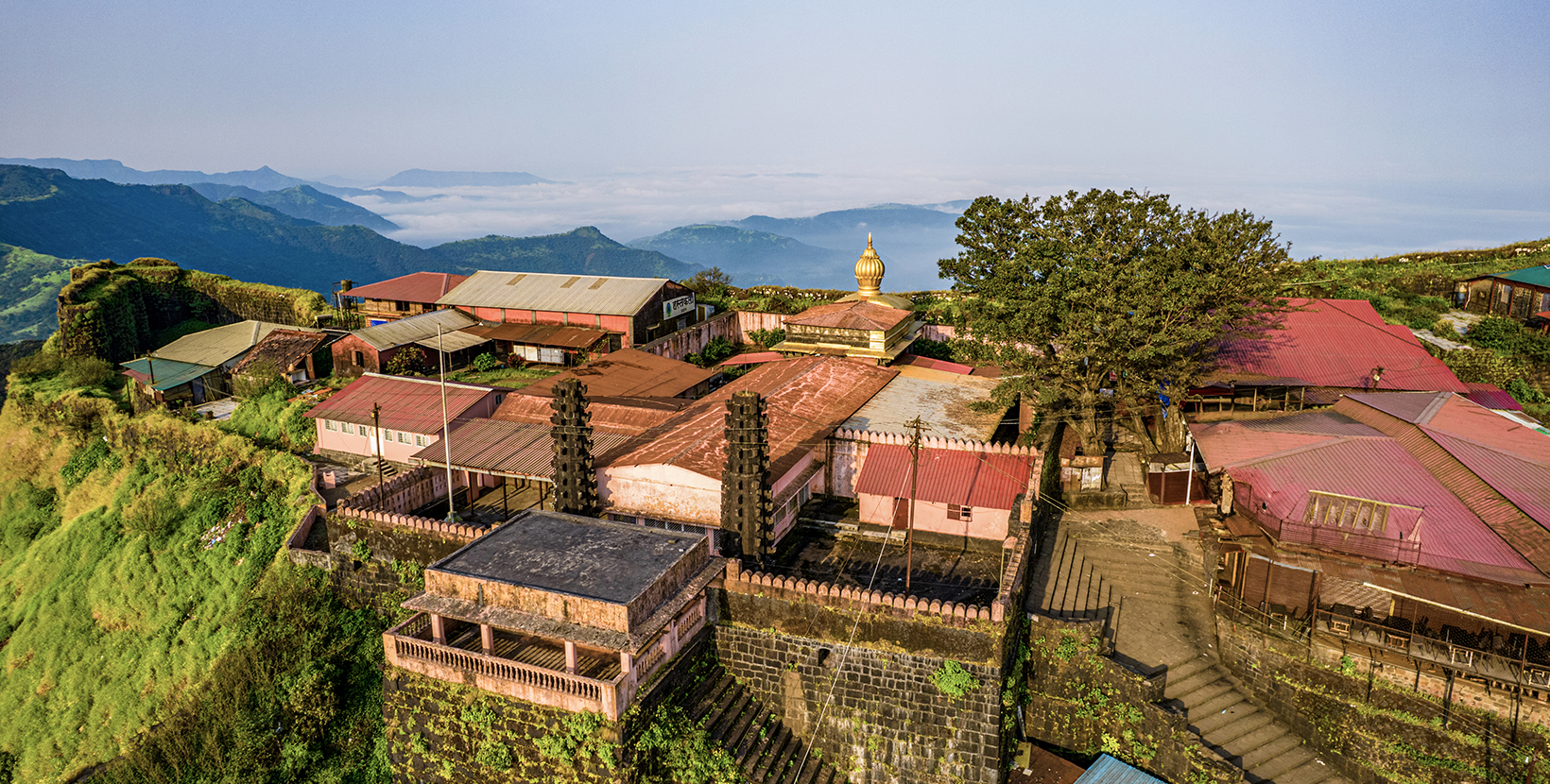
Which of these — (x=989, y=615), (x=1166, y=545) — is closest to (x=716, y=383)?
(x=1166, y=545)

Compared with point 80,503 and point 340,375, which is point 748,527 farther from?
point 80,503

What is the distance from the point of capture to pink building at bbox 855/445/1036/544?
2523 centimetres

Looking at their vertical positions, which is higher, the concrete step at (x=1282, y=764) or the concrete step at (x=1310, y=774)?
the concrete step at (x=1282, y=764)

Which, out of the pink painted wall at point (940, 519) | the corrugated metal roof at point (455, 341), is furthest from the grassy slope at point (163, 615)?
the pink painted wall at point (940, 519)

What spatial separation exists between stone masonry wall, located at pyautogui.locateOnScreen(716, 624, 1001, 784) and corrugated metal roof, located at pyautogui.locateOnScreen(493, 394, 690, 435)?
12.0m

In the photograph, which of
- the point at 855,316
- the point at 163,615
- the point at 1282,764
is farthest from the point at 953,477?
the point at 163,615

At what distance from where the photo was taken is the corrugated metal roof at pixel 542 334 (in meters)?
47.2

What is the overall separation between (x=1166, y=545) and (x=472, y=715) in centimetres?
2038

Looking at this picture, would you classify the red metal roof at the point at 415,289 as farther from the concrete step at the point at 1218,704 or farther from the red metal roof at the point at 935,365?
the concrete step at the point at 1218,704

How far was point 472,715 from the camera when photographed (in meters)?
18.1

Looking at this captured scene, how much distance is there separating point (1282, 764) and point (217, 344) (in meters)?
55.7

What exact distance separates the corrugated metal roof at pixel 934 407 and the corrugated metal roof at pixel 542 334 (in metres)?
19.1

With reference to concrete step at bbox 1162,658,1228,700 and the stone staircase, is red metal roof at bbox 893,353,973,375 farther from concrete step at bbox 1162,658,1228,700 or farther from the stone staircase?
concrete step at bbox 1162,658,1228,700

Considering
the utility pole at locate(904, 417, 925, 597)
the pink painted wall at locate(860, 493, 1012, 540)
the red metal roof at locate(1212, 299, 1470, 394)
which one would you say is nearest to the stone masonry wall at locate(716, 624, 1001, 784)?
the utility pole at locate(904, 417, 925, 597)
